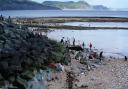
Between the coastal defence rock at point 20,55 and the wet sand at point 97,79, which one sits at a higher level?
the coastal defence rock at point 20,55

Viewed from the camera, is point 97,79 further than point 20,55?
Yes

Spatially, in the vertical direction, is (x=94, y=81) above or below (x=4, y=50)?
below

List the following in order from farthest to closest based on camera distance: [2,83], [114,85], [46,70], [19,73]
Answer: [114,85] → [46,70] → [19,73] → [2,83]

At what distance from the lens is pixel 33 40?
85.1 ft

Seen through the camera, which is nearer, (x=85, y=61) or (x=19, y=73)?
(x=19, y=73)

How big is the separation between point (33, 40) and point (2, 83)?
25.2 ft

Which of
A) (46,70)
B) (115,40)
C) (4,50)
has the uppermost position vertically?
(4,50)

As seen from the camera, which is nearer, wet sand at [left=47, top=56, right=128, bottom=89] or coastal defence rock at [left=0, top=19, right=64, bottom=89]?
coastal defence rock at [left=0, top=19, right=64, bottom=89]

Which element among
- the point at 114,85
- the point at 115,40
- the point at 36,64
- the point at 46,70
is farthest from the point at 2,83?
the point at 115,40

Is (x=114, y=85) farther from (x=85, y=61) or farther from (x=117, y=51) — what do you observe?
(x=117, y=51)

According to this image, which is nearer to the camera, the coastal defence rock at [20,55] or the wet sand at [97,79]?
the coastal defence rock at [20,55]

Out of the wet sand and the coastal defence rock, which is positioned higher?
the coastal defence rock

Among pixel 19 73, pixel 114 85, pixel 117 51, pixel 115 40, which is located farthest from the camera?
pixel 115 40

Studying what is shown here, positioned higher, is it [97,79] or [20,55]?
[20,55]
